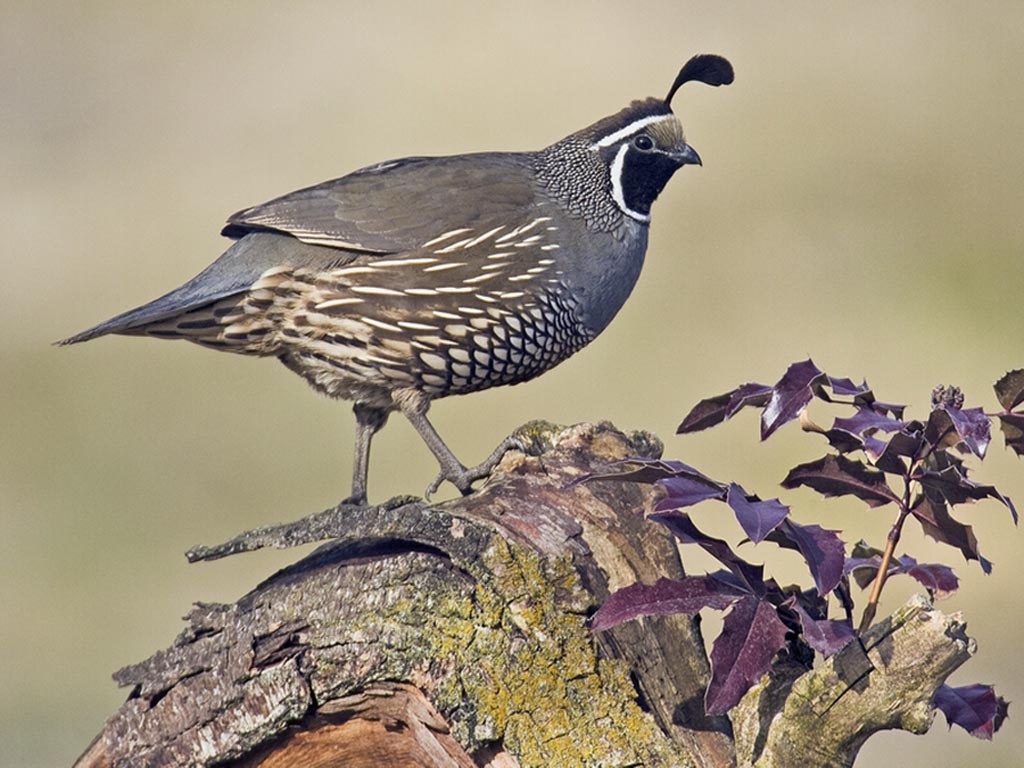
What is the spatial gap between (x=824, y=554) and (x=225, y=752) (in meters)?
1.33

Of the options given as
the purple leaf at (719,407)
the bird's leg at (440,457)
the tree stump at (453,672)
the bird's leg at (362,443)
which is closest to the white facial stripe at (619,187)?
the bird's leg at (440,457)

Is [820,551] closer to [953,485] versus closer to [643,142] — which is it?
[953,485]

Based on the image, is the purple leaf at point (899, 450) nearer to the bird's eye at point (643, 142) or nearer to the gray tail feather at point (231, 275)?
the gray tail feather at point (231, 275)

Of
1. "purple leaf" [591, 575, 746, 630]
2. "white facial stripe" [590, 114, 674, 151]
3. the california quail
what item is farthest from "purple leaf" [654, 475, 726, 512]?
"white facial stripe" [590, 114, 674, 151]

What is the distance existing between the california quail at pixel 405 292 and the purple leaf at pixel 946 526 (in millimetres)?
1808

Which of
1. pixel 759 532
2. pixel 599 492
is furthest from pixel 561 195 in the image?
pixel 759 532

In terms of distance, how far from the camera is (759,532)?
223cm

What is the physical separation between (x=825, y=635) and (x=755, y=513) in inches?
10.6

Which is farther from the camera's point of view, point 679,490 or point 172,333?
point 172,333

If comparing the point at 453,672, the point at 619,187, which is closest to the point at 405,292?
the point at 619,187

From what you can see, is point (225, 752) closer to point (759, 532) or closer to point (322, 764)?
point (322, 764)

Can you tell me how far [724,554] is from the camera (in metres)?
2.47

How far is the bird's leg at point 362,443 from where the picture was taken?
4.51 meters

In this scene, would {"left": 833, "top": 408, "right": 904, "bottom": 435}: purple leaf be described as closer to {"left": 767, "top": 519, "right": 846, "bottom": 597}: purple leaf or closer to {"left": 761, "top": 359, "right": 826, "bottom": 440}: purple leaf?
{"left": 761, "top": 359, "right": 826, "bottom": 440}: purple leaf
